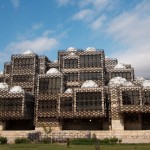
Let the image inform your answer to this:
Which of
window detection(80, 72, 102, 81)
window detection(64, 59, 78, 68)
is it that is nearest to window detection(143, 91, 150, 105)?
window detection(80, 72, 102, 81)

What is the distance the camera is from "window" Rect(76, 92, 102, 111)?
60.0 m

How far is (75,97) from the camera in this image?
201 feet

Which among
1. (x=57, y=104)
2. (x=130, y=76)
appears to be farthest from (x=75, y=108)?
(x=130, y=76)

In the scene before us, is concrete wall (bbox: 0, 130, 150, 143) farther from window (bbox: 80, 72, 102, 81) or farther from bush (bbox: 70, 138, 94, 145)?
window (bbox: 80, 72, 102, 81)

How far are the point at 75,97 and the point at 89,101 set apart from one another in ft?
11.1

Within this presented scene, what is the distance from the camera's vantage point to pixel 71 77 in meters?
73.2

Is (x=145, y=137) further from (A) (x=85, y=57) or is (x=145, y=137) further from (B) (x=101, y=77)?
(A) (x=85, y=57)

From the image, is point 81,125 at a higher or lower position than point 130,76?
lower

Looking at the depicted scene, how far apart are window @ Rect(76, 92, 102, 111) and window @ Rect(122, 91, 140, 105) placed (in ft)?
18.0

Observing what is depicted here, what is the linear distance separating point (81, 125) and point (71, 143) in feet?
66.1

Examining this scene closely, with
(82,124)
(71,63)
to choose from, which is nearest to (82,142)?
(82,124)

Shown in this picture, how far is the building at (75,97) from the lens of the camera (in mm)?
59438

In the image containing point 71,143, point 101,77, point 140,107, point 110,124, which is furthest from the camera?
point 101,77

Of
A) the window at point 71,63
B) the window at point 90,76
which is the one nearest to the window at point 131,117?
the window at point 90,76
